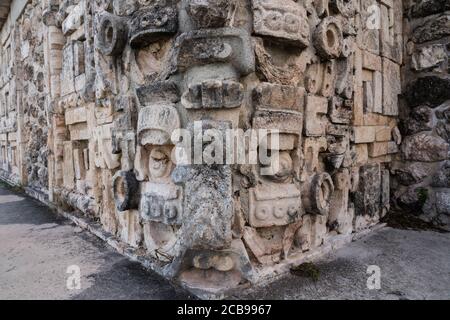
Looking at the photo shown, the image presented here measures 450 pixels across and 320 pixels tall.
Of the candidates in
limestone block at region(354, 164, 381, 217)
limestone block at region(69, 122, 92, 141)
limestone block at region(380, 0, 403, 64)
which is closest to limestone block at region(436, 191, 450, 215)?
limestone block at region(354, 164, 381, 217)

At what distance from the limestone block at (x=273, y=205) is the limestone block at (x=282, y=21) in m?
0.85

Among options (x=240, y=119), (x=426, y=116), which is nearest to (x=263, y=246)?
(x=240, y=119)

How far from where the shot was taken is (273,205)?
189 centimetres

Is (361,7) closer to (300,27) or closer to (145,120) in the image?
(300,27)

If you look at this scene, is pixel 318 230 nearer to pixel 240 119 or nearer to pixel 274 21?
pixel 240 119

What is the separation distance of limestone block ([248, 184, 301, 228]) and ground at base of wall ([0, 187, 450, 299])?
34 cm

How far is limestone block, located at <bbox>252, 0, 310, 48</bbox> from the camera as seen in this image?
5.80 feet

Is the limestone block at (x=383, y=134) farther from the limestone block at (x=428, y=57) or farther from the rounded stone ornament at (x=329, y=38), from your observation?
the rounded stone ornament at (x=329, y=38)

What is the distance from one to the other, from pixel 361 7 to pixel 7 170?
6.60 metres

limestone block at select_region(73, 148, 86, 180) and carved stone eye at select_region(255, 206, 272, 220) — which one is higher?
limestone block at select_region(73, 148, 86, 180)

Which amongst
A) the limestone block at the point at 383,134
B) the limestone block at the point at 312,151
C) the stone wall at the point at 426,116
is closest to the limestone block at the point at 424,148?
the stone wall at the point at 426,116

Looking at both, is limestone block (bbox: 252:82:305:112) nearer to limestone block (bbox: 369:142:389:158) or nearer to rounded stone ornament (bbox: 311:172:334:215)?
rounded stone ornament (bbox: 311:172:334:215)

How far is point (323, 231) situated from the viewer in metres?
2.35
